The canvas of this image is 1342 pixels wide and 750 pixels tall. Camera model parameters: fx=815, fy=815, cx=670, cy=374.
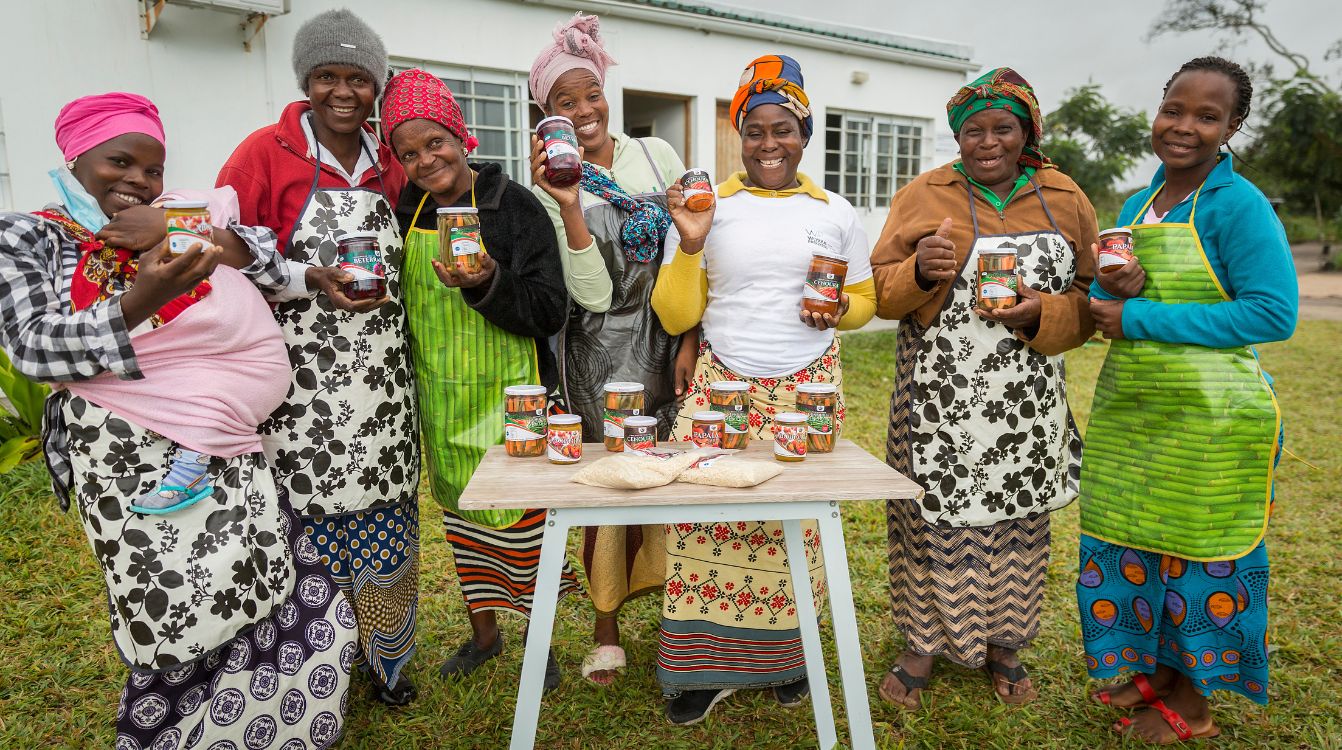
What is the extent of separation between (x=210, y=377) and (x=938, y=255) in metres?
2.03

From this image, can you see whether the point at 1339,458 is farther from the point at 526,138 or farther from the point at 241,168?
the point at 526,138

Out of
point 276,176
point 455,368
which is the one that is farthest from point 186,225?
point 455,368

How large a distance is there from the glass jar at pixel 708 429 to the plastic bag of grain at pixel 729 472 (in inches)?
4.6

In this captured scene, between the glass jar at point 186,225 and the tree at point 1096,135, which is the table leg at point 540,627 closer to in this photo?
the glass jar at point 186,225

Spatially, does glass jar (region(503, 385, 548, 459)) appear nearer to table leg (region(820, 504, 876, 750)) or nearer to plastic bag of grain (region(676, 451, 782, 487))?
plastic bag of grain (region(676, 451, 782, 487))

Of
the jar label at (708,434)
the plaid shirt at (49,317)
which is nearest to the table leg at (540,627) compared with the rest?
the jar label at (708,434)

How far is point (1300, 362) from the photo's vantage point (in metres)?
9.03

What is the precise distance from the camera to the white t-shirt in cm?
252

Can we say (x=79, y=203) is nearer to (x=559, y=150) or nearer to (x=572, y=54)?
(x=559, y=150)

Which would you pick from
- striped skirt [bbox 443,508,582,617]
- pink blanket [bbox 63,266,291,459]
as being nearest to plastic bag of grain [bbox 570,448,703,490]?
striped skirt [bbox 443,508,582,617]

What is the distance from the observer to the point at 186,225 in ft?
5.90

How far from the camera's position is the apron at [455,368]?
2.50m

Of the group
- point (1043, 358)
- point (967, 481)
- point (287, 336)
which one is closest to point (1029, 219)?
point (1043, 358)

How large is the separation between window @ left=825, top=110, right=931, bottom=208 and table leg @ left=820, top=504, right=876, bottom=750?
940cm
